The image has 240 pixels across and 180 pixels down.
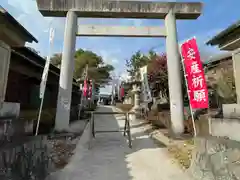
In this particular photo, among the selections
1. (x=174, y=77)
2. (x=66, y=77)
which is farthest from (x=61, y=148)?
(x=174, y=77)

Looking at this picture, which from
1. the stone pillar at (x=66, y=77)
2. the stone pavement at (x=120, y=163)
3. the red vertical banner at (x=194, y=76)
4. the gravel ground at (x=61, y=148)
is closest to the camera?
the stone pavement at (x=120, y=163)

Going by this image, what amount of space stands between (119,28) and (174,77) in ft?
11.2

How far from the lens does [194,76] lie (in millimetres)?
6676

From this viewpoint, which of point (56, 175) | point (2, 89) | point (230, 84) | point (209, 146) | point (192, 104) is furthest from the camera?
point (230, 84)

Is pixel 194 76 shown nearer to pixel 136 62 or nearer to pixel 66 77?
pixel 66 77

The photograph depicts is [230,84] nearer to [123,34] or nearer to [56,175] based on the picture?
[123,34]

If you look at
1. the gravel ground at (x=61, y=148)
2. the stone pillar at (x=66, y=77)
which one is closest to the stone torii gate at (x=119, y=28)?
the stone pillar at (x=66, y=77)

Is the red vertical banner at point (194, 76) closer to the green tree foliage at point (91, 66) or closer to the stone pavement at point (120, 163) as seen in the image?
the stone pavement at point (120, 163)

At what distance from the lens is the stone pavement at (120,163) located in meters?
5.05

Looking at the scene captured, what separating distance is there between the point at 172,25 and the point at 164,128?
5.15 metres

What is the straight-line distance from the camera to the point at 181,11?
991cm

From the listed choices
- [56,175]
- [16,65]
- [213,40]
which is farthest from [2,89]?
[213,40]

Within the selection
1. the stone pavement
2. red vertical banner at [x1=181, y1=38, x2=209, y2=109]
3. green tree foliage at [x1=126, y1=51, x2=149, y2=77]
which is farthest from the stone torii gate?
green tree foliage at [x1=126, y1=51, x2=149, y2=77]

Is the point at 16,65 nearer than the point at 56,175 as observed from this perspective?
No
